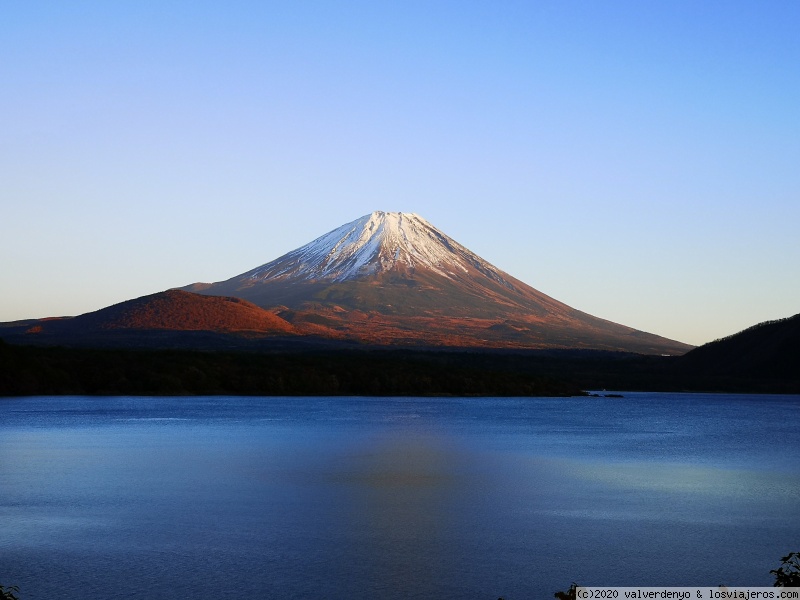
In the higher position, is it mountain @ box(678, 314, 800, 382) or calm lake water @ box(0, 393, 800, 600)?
mountain @ box(678, 314, 800, 382)

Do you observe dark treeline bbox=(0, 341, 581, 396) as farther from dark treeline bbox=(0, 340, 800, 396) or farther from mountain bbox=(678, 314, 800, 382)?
mountain bbox=(678, 314, 800, 382)

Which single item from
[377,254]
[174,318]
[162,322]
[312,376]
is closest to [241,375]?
[312,376]

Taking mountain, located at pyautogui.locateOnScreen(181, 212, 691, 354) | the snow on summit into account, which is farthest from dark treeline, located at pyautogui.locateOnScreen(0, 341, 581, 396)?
the snow on summit

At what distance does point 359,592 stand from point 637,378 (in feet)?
263

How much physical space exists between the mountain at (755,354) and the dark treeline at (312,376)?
1.18 feet

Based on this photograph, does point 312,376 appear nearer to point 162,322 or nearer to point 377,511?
point 377,511

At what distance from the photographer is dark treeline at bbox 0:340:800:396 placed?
5809 cm

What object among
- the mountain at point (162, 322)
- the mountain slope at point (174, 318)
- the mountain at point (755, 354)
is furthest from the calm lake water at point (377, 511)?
the mountain slope at point (174, 318)

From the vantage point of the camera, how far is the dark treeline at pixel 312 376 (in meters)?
58.1

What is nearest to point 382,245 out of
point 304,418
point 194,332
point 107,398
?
point 194,332

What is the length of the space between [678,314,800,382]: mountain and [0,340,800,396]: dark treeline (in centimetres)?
36

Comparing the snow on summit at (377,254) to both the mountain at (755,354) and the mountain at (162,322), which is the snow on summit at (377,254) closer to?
the mountain at (162,322)

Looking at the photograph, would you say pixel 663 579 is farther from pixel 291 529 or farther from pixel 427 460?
pixel 427 460

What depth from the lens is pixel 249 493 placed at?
19484 millimetres
